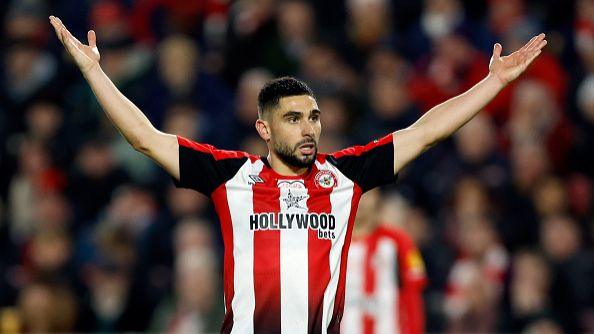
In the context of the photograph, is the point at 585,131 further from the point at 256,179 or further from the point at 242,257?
the point at 242,257

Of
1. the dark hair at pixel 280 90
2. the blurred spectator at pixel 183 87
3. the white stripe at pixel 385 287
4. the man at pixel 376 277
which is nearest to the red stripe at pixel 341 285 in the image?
the dark hair at pixel 280 90

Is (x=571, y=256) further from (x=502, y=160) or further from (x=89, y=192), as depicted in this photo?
(x=89, y=192)

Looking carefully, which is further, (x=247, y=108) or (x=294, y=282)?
(x=247, y=108)

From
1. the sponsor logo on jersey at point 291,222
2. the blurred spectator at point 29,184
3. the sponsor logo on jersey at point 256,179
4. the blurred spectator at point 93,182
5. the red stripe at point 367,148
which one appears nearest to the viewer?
the sponsor logo on jersey at point 291,222

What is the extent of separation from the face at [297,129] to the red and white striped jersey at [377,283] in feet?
10.1

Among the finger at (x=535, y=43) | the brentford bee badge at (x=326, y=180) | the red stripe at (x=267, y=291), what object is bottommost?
the red stripe at (x=267, y=291)

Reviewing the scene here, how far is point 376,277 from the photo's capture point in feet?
28.2

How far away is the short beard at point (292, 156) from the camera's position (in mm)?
5512

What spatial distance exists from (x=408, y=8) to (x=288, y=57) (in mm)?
1330

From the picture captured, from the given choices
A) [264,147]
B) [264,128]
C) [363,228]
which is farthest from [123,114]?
[264,147]

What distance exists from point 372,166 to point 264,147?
5.02 meters

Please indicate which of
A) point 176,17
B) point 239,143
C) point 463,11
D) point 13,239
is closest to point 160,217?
point 239,143

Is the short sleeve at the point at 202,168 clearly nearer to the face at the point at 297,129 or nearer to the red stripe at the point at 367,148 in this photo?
the face at the point at 297,129

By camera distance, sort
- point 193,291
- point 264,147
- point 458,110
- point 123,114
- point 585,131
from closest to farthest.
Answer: point 123,114
point 458,110
point 193,291
point 585,131
point 264,147
